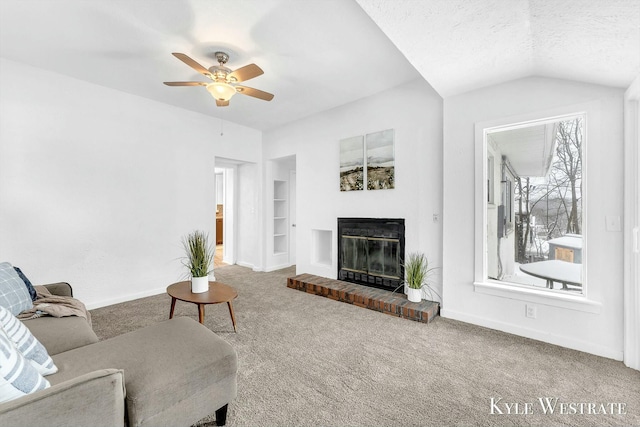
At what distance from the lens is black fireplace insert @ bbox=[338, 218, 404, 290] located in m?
3.54

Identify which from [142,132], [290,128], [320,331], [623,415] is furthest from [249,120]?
[623,415]

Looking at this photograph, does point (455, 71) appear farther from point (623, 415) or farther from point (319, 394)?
point (319, 394)

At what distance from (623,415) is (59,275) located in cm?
501

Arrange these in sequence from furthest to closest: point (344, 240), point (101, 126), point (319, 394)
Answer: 1. point (344, 240)
2. point (101, 126)
3. point (319, 394)

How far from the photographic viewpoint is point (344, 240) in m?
4.09

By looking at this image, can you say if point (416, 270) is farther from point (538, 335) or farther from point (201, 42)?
point (201, 42)

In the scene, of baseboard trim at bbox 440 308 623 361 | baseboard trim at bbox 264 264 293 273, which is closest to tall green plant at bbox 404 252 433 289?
baseboard trim at bbox 440 308 623 361

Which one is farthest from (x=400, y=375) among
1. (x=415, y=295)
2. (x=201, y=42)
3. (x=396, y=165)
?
(x=201, y=42)

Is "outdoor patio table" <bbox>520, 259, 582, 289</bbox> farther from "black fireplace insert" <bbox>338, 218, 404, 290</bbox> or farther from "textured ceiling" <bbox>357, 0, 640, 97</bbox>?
"textured ceiling" <bbox>357, 0, 640, 97</bbox>

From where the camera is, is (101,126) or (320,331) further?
(101,126)

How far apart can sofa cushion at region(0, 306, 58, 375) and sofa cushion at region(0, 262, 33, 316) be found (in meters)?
0.80

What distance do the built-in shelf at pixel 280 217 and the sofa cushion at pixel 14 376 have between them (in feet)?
15.0

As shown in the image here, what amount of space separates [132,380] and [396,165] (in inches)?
128

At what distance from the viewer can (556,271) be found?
2506 mm
